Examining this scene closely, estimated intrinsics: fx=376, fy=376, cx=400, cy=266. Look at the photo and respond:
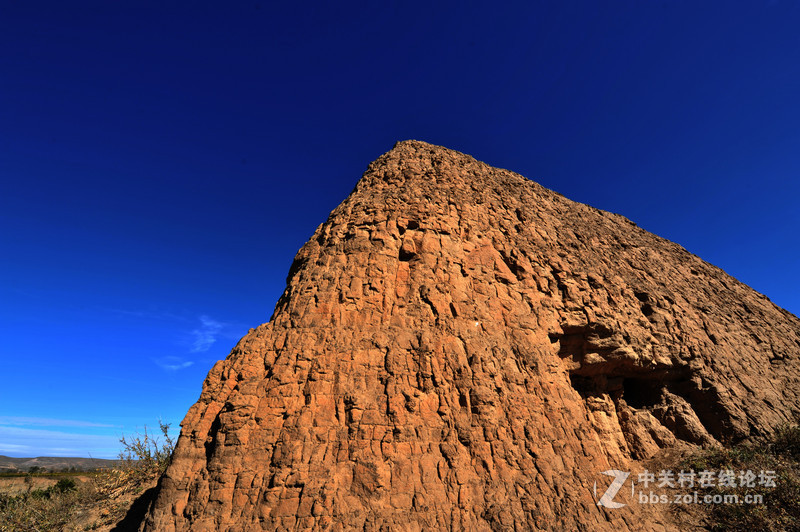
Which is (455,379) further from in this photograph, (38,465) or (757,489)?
(38,465)

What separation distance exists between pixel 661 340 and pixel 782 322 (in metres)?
12.6

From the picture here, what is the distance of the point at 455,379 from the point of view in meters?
10.9

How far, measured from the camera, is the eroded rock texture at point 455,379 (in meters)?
8.82

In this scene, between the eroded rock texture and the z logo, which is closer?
the eroded rock texture

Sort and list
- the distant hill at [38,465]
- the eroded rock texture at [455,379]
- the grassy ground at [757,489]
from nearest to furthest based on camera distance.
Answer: the eroded rock texture at [455,379] → the grassy ground at [757,489] → the distant hill at [38,465]

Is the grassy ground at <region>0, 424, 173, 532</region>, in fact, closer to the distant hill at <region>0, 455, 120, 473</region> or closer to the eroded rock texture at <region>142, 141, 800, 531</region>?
the eroded rock texture at <region>142, 141, 800, 531</region>

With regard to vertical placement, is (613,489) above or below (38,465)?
above

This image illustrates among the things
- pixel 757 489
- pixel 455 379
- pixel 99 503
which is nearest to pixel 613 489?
pixel 757 489

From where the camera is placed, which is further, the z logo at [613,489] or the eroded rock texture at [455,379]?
the z logo at [613,489]

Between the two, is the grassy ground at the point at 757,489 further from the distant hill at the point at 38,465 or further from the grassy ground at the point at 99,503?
the distant hill at the point at 38,465

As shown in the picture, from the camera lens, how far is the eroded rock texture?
8.82 meters

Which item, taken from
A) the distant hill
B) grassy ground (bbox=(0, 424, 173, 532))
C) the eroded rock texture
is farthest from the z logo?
the distant hill

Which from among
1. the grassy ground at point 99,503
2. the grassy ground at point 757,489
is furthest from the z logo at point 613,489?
the grassy ground at point 99,503

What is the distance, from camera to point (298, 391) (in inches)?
396
